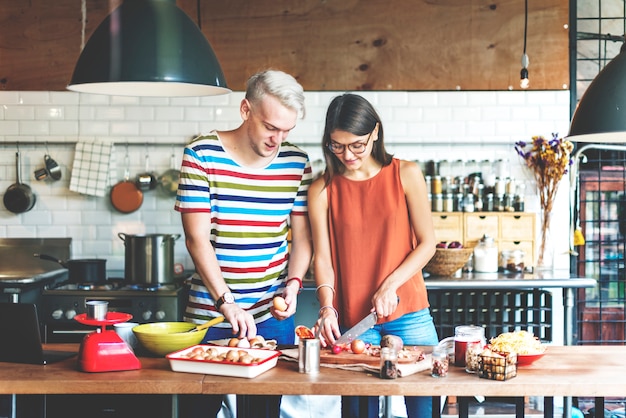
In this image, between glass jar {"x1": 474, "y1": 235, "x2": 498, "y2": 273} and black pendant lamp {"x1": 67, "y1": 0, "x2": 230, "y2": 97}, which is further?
glass jar {"x1": 474, "y1": 235, "x2": 498, "y2": 273}

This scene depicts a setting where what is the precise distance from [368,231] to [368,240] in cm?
4

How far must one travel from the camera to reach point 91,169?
5.73 metres

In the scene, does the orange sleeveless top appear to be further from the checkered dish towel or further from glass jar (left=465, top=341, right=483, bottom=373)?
the checkered dish towel

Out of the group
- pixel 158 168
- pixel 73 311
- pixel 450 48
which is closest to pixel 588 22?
pixel 450 48

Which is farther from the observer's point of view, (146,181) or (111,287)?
(146,181)

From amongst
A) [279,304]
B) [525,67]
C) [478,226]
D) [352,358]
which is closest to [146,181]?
[478,226]

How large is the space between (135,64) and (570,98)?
4069 mm

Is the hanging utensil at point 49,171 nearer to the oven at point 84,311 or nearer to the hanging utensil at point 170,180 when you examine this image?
the hanging utensil at point 170,180

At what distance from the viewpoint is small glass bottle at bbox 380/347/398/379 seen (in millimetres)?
2564

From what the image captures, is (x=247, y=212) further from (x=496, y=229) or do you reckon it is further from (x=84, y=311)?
(x=496, y=229)

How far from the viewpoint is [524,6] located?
19.0 feet

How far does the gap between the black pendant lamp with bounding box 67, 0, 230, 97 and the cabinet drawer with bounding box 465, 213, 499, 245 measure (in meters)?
3.16

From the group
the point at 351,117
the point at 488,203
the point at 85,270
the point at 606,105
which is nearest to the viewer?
the point at 606,105

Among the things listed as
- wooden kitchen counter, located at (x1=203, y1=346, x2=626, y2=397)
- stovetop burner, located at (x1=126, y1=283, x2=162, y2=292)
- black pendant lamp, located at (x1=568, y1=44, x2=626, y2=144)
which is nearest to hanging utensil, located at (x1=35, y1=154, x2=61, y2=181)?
stovetop burner, located at (x1=126, y1=283, x2=162, y2=292)
